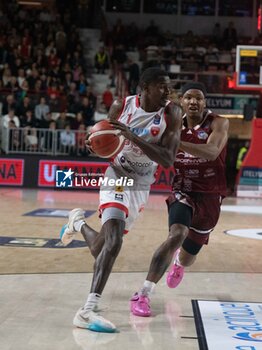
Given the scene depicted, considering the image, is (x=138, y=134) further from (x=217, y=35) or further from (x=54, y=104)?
(x=217, y=35)

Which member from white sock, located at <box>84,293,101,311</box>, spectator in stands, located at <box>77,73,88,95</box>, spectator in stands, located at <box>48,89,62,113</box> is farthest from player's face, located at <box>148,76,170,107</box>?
spectator in stands, located at <box>77,73,88,95</box>

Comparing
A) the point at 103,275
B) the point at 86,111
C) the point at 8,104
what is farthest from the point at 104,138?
the point at 86,111

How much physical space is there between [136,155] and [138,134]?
0.54 ft

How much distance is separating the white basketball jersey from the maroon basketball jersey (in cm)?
59

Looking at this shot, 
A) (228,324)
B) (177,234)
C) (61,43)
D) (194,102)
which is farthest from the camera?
(61,43)

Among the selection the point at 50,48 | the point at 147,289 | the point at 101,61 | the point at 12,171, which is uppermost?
the point at 50,48

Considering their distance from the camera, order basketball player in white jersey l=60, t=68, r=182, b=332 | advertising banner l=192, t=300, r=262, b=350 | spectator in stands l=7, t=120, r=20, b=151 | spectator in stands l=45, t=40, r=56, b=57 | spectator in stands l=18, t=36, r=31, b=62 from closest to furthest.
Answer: advertising banner l=192, t=300, r=262, b=350 < basketball player in white jersey l=60, t=68, r=182, b=332 < spectator in stands l=7, t=120, r=20, b=151 < spectator in stands l=18, t=36, r=31, b=62 < spectator in stands l=45, t=40, r=56, b=57

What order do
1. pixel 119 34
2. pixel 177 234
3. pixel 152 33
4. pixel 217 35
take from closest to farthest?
pixel 177 234
pixel 119 34
pixel 152 33
pixel 217 35

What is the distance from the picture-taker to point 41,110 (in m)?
18.1

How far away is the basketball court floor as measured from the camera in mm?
3941

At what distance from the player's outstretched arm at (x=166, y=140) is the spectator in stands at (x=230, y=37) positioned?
20.9 metres

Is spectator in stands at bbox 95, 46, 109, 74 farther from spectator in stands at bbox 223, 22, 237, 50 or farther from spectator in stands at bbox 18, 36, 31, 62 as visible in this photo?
spectator in stands at bbox 223, 22, 237, 50

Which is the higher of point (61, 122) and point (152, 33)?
point (152, 33)

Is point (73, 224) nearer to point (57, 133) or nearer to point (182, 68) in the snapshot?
point (57, 133)
